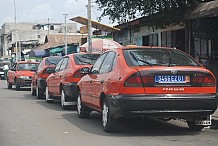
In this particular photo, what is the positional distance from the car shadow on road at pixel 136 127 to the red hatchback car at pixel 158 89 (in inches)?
15.8

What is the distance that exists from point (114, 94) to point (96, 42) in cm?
1539

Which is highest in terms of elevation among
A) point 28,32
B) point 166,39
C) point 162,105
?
point 28,32

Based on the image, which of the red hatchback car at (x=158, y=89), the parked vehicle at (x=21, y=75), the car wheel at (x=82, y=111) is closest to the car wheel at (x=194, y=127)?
the red hatchback car at (x=158, y=89)

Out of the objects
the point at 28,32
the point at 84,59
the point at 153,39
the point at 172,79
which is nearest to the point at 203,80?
the point at 172,79

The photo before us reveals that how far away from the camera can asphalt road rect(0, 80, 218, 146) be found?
7.56 metres

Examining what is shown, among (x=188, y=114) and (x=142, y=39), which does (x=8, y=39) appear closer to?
(x=142, y=39)

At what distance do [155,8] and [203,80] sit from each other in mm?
8132

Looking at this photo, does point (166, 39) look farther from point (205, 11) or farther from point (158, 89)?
point (158, 89)

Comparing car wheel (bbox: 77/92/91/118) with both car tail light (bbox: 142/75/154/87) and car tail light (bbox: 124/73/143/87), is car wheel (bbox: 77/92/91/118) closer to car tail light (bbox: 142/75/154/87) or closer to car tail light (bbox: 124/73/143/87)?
car tail light (bbox: 124/73/143/87)

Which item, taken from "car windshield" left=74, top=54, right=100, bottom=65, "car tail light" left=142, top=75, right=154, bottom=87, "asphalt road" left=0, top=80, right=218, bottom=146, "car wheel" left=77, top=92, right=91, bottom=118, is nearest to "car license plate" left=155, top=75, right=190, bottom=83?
"car tail light" left=142, top=75, right=154, bottom=87

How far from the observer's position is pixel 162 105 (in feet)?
24.9

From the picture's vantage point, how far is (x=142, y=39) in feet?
78.4

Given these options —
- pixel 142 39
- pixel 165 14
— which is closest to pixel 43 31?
pixel 142 39

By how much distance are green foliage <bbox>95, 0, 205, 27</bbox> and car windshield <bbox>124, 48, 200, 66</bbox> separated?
687cm
